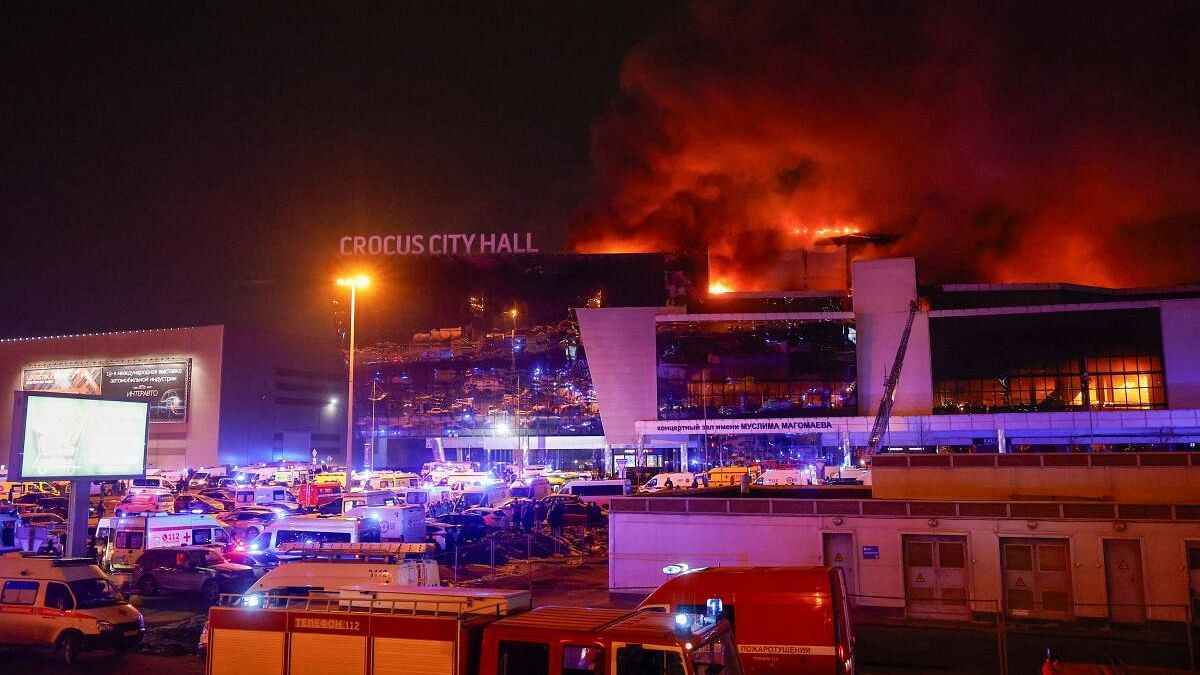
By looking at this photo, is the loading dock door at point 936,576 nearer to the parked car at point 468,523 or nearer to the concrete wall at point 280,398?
the parked car at point 468,523

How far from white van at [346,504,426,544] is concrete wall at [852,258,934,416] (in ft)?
139

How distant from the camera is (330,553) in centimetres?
1423

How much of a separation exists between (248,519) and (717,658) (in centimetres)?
2921

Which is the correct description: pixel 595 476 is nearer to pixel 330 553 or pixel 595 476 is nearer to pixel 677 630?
pixel 330 553

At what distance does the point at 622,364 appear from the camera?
6919cm

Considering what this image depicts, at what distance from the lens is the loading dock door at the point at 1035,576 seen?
53.5 feet

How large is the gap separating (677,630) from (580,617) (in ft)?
3.34

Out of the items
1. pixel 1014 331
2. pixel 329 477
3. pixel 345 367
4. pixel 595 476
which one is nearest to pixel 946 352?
pixel 1014 331

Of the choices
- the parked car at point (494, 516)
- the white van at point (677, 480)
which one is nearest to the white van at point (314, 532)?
the parked car at point (494, 516)

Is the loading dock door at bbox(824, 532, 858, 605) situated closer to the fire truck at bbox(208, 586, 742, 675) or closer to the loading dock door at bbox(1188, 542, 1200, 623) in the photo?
the loading dock door at bbox(1188, 542, 1200, 623)

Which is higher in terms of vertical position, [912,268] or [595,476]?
[912,268]

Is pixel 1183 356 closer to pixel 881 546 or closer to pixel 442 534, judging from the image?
pixel 881 546

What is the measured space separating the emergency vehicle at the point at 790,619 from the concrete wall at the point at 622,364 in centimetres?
5721

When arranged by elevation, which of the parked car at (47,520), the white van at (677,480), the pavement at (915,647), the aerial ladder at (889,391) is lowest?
the pavement at (915,647)
